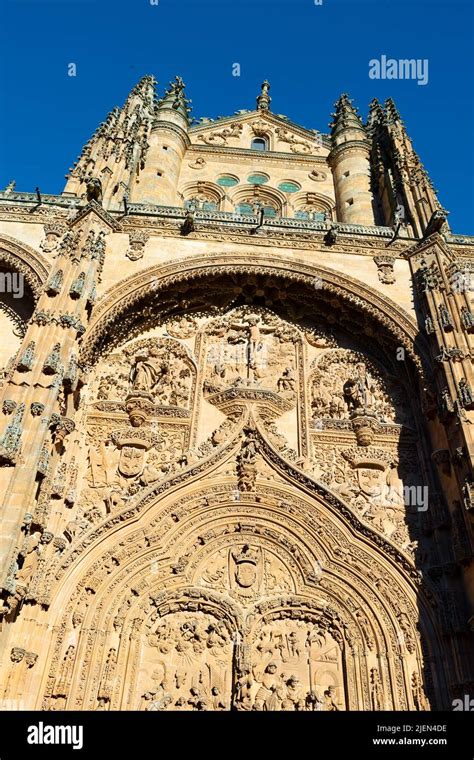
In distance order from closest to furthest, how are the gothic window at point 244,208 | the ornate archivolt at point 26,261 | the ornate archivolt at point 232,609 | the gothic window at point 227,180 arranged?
the ornate archivolt at point 232,609 < the ornate archivolt at point 26,261 < the gothic window at point 244,208 < the gothic window at point 227,180

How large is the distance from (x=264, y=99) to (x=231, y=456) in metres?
18.3

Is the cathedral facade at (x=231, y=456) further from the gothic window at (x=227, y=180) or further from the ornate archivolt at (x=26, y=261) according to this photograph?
the gothic window at (x=227, y=180)

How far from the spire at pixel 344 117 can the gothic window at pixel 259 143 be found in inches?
96.8

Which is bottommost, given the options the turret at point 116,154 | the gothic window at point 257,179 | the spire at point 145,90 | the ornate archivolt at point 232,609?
the ornate archivolt at point 232,609

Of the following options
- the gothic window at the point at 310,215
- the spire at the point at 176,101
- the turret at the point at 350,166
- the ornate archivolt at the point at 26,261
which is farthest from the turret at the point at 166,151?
the turret at the point at 350,166

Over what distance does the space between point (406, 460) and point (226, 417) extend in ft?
11.6

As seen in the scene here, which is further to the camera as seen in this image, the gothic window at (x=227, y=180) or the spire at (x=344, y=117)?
the spire at (x=344, y=117)

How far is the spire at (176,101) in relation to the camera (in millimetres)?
21467

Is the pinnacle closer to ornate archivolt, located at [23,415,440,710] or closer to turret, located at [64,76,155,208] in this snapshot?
turret, located at [64,76,155,208]

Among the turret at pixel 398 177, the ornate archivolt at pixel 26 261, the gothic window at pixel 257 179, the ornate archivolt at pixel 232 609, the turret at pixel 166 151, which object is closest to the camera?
the ornate archivolt at pixel 232 609

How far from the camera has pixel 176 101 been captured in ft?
72.0

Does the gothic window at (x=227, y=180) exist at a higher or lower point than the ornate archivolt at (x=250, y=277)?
higher

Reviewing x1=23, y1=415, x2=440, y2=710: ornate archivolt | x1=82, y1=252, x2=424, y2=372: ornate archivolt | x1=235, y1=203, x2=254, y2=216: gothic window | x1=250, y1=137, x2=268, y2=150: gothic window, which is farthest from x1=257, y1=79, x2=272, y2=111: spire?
x1=23, y1=415, x2=440, y2=710: ornate archivolt

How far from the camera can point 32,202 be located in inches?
559
